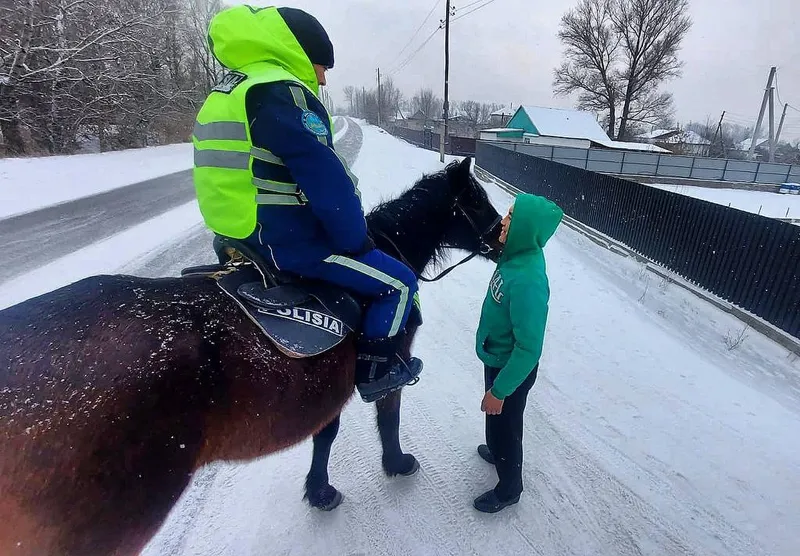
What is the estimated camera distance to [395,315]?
1.93 meters

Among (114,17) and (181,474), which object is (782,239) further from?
(114,17)

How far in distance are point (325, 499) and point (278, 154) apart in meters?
2.12

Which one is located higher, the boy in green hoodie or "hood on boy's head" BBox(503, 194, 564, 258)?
"hood on boy's head" BBox(503, 194, 564, 258)

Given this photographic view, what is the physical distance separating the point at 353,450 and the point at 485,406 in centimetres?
119

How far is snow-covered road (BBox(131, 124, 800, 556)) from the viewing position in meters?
2.35

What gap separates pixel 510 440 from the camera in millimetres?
2447

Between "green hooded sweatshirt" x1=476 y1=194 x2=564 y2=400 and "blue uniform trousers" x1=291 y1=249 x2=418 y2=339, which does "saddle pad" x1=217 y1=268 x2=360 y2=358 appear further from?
"green hooded sweatshirt" x1=476 y1=194 x2=564 y2=400

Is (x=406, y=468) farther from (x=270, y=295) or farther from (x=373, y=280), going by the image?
(x=270, y=295)

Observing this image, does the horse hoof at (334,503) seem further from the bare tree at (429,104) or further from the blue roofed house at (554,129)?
the bare tree at (429,104)

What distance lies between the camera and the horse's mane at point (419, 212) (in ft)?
7.82

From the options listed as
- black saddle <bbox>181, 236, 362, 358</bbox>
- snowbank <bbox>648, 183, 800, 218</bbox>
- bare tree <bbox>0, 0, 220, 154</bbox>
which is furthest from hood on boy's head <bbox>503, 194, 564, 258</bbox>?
bare tree <bbox>0, 0, 220, 154</bbox>

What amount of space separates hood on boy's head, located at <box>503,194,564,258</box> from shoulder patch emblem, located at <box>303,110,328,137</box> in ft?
3.90

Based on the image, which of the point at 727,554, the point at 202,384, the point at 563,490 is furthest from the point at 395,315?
the point at 727,554

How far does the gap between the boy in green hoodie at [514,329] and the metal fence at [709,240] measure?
4.22 meters
